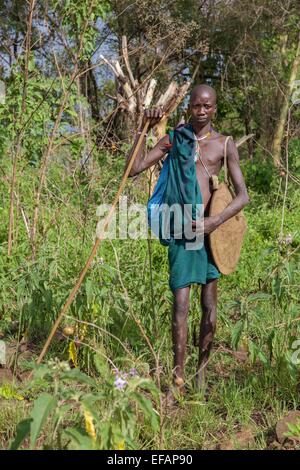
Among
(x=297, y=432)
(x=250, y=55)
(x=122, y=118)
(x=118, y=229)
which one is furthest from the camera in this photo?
(x=250, y=55)

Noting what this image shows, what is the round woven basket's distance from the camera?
119 inches

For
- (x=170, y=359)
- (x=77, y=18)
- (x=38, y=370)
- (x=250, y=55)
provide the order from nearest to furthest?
1. (x=38, y=370)
2. (x=170, y=359)
3. (x=77, y=18)
4. (x=250, y=55)

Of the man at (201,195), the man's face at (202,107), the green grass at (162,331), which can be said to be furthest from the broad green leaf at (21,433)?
the man's face at (202,107)

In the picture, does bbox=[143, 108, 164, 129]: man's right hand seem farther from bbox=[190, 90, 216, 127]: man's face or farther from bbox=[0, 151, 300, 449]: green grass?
bbox=[0, 151, 300, 449]: green grass

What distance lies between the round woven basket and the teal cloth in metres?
0.05

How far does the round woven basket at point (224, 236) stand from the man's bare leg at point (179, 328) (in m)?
0.22

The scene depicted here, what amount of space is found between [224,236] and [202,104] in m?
0.61

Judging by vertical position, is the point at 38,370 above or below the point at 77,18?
below

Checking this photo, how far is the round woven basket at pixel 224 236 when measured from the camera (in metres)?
3.03

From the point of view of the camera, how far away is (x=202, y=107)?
2.98 m

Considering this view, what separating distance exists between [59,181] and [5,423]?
168 inches

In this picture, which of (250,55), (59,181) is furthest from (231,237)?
(250,55)
